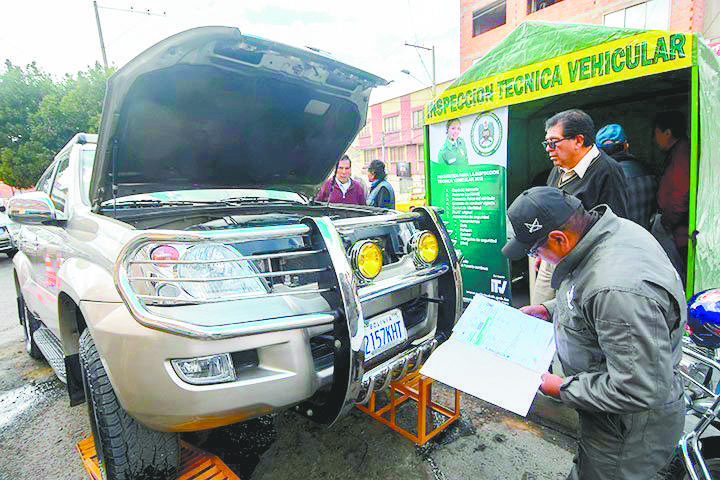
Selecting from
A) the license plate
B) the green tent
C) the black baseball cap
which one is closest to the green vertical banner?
the green tent

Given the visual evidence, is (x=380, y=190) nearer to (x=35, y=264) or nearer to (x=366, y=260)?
(x=366, y=260)

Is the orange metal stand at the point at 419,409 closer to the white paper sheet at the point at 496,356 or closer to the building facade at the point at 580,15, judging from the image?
the white paper sheet at the point at 496,356

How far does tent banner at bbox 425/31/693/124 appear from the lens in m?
2.87

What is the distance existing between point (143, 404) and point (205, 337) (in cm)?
38

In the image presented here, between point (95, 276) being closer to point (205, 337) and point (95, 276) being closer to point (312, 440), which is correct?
point (205, 337)

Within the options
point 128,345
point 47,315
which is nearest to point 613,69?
point 128,345

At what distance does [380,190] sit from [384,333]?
3.30 m

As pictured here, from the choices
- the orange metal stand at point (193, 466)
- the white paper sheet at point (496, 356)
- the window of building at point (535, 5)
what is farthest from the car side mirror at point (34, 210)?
the window of building at point (535, 5)

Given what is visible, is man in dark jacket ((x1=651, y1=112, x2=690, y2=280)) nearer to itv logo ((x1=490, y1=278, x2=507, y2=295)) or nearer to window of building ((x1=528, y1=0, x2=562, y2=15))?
itv logo ((x1=490, y1=278, x2=507, y2=295))

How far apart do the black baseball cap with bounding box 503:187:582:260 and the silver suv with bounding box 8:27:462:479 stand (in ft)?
2.28

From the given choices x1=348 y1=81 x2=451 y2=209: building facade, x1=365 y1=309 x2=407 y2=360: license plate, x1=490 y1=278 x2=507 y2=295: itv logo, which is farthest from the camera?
x1=348 y1=81 x2=451 y2=209: building facade

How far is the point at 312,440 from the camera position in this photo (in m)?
2.45

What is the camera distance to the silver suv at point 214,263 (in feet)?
4.83

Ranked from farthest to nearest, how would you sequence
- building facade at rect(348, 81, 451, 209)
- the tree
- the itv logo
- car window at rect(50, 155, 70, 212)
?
building facade at rect(348, 81, 451, 209)
the tree
the itv logo
car window at rect(50, 155, 70, 212)
